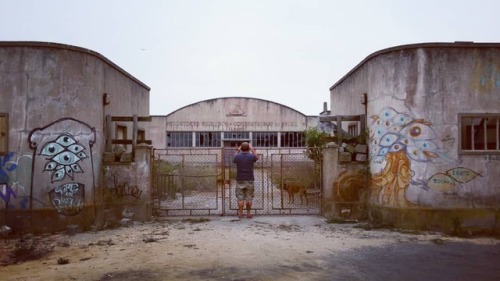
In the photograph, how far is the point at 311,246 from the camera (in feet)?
25.7

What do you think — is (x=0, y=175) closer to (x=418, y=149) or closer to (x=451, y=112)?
(x=418, y=149)

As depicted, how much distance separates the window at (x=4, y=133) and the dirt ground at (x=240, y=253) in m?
2.02

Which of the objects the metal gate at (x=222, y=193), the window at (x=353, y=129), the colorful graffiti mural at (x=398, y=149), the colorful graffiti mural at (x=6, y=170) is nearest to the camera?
the colorful graffiti mural at (x=6, y=170)

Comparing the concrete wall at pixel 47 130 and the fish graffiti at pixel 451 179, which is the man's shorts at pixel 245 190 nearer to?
the concrete wall at pixel 47 130

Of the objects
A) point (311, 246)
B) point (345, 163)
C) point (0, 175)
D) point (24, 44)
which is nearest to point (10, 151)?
point (0, 175)

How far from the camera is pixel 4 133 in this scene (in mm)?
9211

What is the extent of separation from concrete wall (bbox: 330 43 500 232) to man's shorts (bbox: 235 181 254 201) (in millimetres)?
3435

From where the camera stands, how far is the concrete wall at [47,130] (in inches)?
362

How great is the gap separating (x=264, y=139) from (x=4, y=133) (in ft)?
74.5

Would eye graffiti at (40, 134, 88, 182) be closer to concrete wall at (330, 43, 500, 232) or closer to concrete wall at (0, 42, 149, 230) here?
concrete wall at (0, 42, 149, 230)

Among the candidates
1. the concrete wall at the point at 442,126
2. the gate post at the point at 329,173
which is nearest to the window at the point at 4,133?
the gate post at the point at 329,173

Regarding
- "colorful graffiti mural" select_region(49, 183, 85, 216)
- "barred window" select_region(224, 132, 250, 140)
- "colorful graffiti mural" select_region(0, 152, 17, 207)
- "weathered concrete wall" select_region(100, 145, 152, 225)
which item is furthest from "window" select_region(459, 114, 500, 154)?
"barred window" select_region(224, 132, 250, 140)

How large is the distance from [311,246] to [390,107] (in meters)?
3.96

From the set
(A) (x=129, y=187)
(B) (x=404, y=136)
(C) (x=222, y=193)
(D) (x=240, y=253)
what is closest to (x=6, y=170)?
(A) (x=129, y=187)
